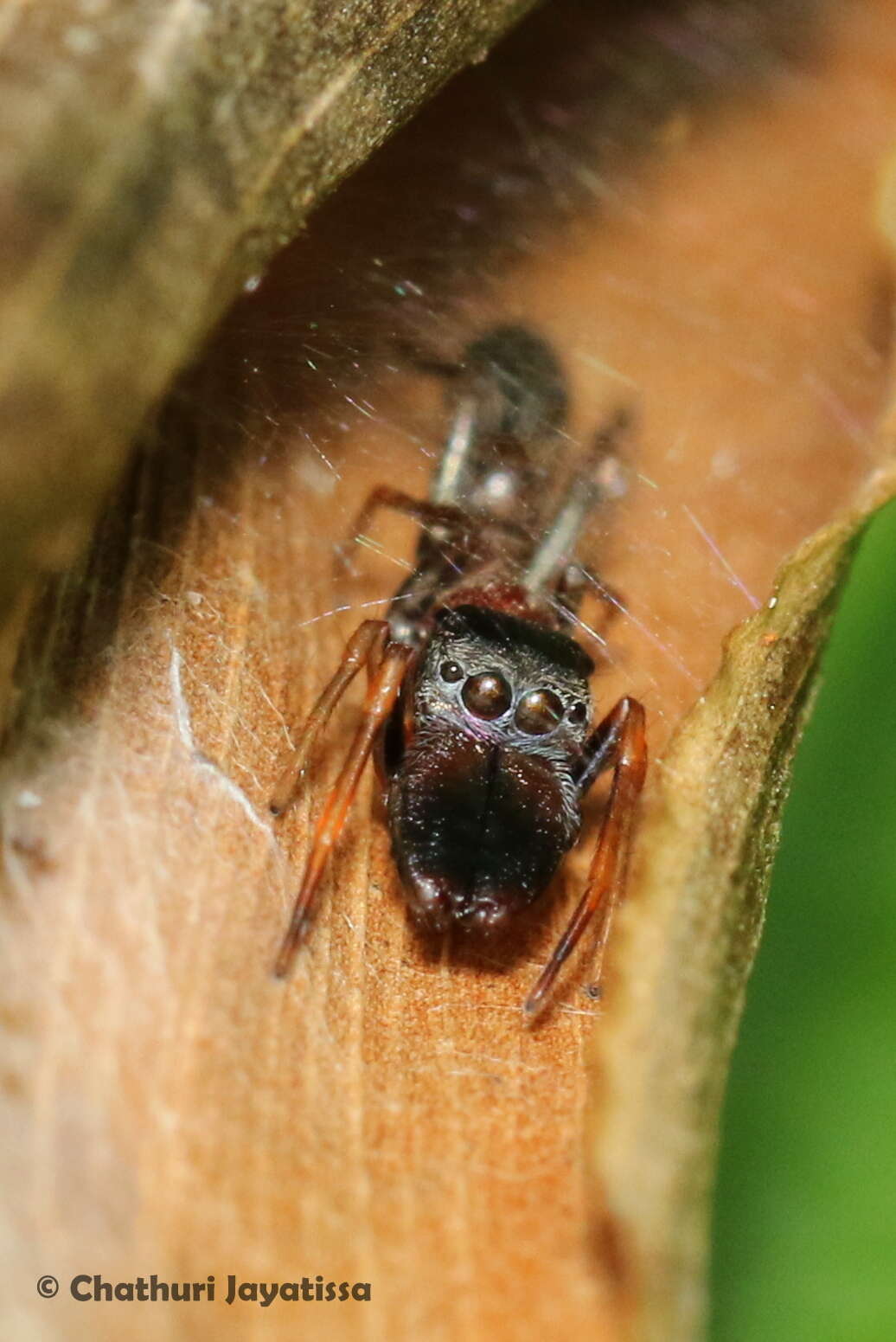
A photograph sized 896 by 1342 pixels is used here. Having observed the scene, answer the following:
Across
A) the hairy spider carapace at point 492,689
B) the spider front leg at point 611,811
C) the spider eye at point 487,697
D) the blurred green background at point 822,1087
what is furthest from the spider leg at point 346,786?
the blurred green background at point 822,1087

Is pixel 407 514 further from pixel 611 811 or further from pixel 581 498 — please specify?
pixel 611 811

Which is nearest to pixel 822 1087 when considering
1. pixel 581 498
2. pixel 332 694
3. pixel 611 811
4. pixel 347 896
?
pixel 611 811

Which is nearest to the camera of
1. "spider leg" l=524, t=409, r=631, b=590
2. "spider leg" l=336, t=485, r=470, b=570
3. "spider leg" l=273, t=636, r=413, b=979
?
"spider leg" l=273, t=636, r=413, b=979

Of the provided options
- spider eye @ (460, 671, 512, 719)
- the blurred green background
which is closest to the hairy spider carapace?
spider eye @ (460, 671, 512, 719)

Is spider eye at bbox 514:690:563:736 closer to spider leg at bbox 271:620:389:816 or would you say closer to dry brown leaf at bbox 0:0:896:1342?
dry brown leaf at bbox 0:0:896:1342

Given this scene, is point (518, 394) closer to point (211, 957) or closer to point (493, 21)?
point (493, 21)

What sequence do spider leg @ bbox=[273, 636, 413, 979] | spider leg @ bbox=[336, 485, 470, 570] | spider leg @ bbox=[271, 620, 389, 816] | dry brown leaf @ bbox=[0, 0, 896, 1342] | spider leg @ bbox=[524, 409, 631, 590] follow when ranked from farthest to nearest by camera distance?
spider leg @ bbox=[524, 409, 631, 590] → spider leg @ bbox=[336, 485, 470, 570] → spider leg @ bbox=[271, 620, 389, 816] → spider leg @ bbox=[273, 636, 413, 979] → dry brown leaf @ bbox=[0, 0, 896, 1342]
